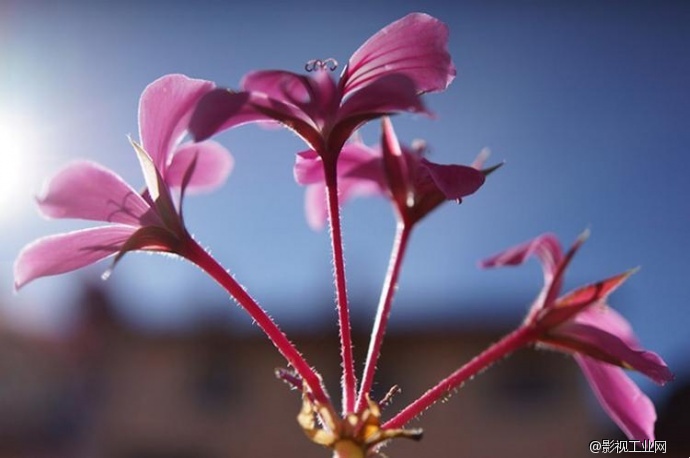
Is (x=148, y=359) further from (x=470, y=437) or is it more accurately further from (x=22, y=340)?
(x=470, y=437)

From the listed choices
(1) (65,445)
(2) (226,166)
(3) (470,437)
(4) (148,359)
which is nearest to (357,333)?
(3) (470,437)

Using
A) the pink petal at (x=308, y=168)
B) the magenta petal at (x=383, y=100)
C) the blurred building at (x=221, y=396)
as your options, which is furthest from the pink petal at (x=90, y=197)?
the blurred building at (x=221, y=396)

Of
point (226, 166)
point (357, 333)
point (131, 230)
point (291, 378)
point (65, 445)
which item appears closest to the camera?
point (291, 378)

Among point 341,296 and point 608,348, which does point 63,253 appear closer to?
point 341,296

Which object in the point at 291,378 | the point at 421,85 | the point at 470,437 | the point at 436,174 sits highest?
the point at 421,85

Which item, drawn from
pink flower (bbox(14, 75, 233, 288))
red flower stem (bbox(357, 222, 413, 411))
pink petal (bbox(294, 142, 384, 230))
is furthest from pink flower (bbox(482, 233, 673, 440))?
pink flower (bbox(14, 75, 233, 288))

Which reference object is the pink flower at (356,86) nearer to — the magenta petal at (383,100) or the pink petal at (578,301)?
the magenta petal at (383,100)

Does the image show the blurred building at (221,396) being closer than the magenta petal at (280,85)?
No
